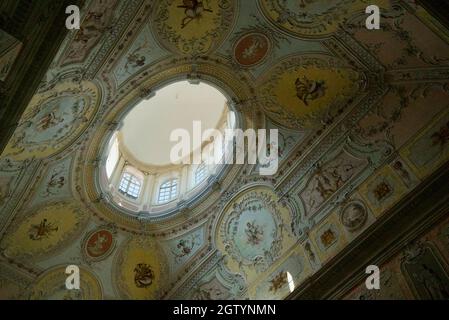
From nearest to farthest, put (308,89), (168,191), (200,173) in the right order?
(308,89)
(200,173)
(168,191)

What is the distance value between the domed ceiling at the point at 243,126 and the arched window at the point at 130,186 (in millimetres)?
1850

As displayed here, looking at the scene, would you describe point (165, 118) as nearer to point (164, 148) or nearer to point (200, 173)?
point (164, 148)

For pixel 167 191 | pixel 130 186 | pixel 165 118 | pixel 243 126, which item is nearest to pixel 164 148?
pixel 165 118

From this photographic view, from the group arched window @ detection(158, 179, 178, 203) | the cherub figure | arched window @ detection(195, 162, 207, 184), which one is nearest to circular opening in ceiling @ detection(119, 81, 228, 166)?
arched window @ detection(158, 179, 178, 203)

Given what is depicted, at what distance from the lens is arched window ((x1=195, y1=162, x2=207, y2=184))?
627 inches

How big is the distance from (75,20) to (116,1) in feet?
6.81

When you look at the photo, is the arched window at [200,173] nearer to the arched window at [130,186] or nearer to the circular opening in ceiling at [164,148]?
the circular opening in ceiling at [164,148]

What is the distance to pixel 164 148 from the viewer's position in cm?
1878

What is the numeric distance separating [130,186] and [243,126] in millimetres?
6106

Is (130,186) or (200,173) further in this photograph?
(130,186)

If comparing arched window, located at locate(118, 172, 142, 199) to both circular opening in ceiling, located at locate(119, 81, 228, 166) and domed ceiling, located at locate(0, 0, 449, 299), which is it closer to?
circular opening in ceiling, located at locate(119, 81, 228, 166)

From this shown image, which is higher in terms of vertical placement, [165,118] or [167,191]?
[165,118]
